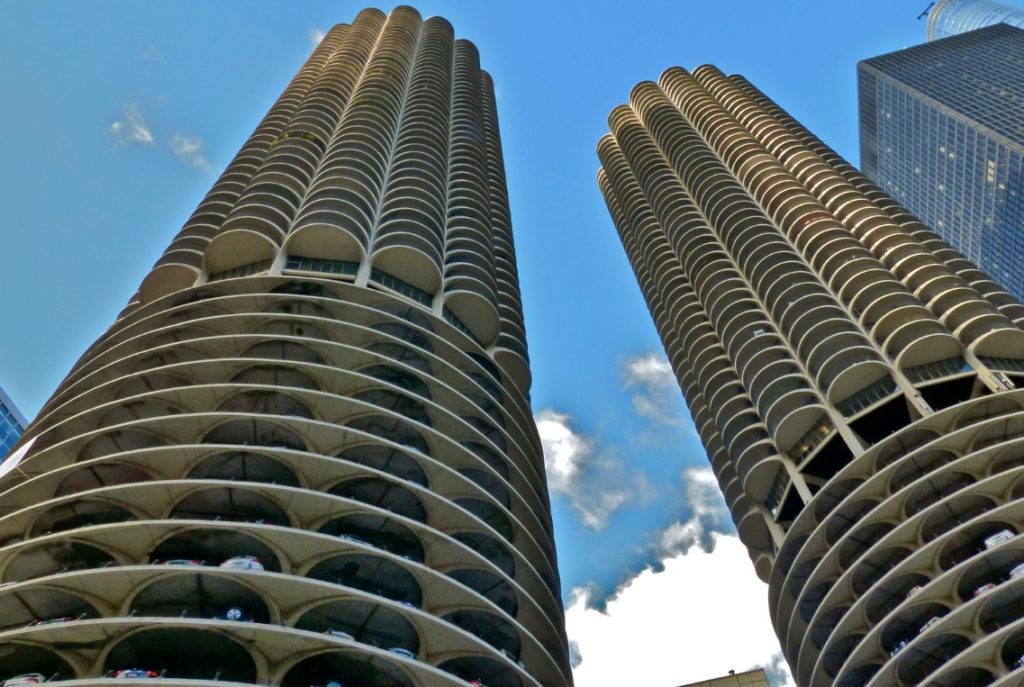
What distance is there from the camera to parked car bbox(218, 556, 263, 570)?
2922 centimetres

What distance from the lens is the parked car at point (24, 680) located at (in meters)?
24.7

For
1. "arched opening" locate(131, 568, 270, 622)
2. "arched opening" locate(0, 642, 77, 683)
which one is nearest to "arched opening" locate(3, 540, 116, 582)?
"arched opening" locate(131, 568, 270, 622)

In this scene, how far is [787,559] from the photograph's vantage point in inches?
2301

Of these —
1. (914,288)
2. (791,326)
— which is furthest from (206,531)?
(914,288)

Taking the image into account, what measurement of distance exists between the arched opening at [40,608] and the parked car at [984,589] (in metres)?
35.3

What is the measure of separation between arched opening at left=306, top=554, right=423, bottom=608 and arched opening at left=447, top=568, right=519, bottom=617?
3.02 m

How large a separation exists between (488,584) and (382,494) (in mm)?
5254

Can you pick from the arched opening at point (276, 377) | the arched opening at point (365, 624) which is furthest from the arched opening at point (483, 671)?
the arched opening at point (276, 377)

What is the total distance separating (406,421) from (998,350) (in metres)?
40.0

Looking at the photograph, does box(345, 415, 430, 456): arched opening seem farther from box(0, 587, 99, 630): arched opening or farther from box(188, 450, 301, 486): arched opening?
box(0, 587, 99, 630): arched opening

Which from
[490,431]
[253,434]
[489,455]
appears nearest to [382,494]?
[253,434]

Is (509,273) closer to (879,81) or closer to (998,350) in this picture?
(998,350)

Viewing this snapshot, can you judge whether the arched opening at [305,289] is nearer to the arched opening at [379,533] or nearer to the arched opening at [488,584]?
the arched opening at [379,533]

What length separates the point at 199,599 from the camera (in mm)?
28906
